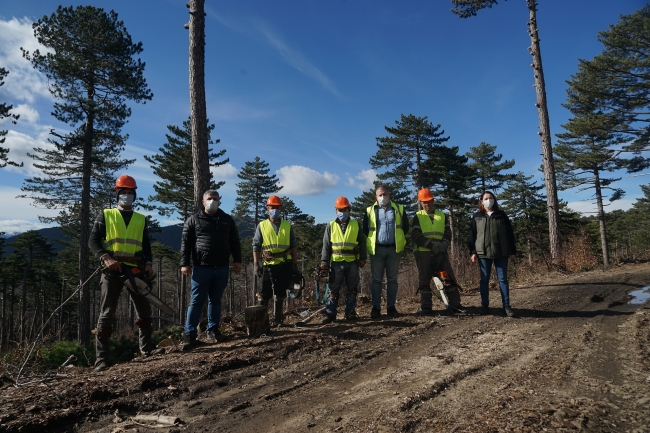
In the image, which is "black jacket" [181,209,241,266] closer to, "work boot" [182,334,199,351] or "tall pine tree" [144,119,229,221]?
"work boot" [182,334,199,351]

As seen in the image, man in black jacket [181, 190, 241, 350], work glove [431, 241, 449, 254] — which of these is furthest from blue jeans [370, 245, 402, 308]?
man in black jacket [181, 190, 241, 350]

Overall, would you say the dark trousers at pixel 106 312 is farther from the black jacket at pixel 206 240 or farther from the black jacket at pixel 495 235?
the black jacket at pixel 495 235

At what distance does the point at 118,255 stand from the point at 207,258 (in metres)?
1.11

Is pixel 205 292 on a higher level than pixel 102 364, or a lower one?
higher

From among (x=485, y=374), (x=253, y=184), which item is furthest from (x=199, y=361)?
(x=253, y=184)

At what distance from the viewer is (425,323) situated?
230 inches

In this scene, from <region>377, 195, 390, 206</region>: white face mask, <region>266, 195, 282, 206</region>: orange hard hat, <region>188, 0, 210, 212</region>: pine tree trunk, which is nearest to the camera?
<region>266, 195, 282, 206</region>: orange hard hat

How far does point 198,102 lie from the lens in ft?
24.1

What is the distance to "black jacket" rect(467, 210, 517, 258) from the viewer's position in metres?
6.21

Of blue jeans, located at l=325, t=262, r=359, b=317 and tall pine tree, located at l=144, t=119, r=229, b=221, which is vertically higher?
tall pine tree, located at l=144, t=119, r=229, b=221

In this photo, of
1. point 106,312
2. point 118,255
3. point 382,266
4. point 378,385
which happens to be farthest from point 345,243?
point 106,312

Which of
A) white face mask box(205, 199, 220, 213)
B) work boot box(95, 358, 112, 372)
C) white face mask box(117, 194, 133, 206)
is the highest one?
white face mask box(117, 194, 133, 206)

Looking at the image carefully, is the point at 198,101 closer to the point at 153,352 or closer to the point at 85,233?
the point at 153,352

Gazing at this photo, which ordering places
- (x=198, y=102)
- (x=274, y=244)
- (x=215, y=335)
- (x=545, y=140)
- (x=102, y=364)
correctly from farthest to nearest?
(x=545, y=140) → (x=198, y=102) → (x=274, y=244) → (x=215, y=335) → (x=102, y=364)
